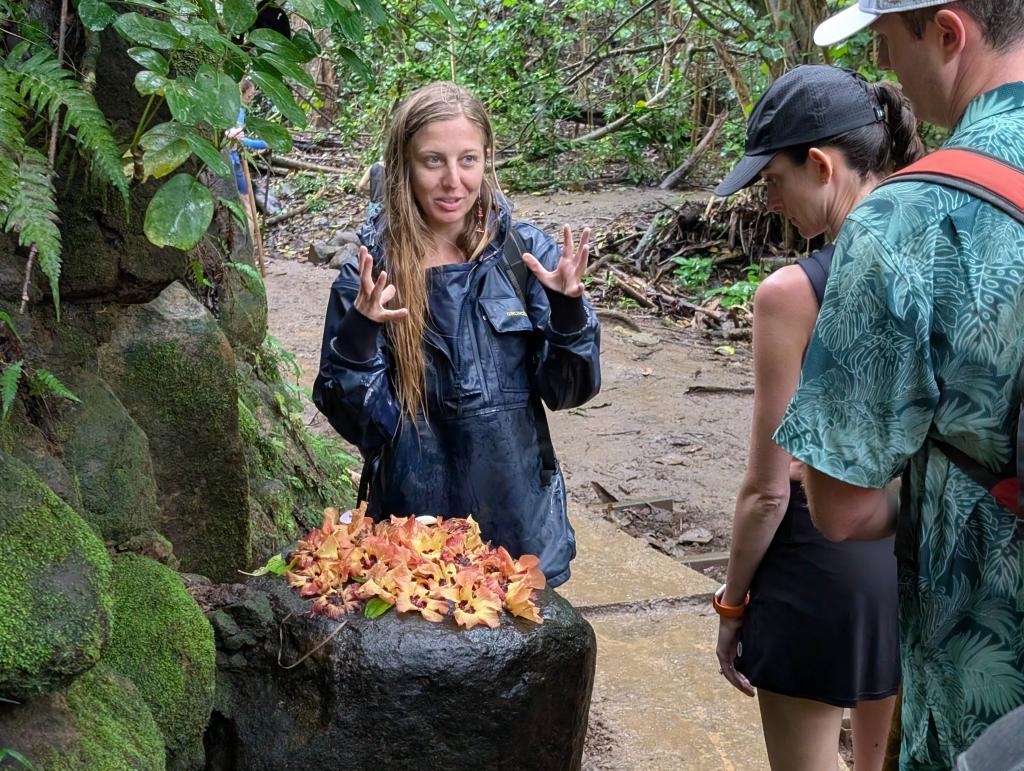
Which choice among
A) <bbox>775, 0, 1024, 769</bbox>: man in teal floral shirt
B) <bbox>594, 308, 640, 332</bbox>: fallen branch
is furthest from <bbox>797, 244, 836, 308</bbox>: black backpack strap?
<bbox>594, 308, 640, 332</bbox>: fallen branch

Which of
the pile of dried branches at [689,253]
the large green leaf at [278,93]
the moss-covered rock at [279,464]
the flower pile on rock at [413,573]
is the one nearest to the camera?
the large green leaf at [278,93]

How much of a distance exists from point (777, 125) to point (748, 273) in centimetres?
955

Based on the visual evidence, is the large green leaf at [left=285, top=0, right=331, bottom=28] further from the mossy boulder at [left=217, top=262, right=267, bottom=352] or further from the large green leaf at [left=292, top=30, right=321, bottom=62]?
the mossy boulder at [left=217, top=262, right=267, bottom=352]

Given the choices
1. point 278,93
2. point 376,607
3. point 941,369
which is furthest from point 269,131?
point 941,369

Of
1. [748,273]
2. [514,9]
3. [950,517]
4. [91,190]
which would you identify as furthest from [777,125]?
[514,9]

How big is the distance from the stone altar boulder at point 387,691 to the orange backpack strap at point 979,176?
1492 millimetres

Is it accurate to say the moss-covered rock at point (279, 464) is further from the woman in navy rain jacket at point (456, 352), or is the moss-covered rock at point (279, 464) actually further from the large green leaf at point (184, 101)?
the large green leaf at point (184, 101)

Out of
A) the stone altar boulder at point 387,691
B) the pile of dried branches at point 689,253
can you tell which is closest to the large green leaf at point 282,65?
the stone altar boulder at point 387,691

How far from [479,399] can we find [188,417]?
962 millimetres

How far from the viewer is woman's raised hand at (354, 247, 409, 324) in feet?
8.86

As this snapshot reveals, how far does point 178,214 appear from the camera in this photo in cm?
228

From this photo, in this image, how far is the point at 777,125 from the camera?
227 centimetres

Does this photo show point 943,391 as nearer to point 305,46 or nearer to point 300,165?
point 305,46

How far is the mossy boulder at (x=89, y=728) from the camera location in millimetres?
1881
